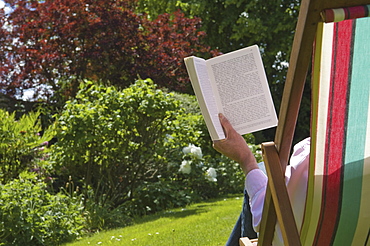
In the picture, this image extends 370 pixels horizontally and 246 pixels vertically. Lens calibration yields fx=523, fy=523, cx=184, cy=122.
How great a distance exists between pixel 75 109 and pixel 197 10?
7757mm

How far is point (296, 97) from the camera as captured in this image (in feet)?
4.32

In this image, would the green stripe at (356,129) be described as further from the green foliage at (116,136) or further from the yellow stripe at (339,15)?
the green foliage at (116,136)

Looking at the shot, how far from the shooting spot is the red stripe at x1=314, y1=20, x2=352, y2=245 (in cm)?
127

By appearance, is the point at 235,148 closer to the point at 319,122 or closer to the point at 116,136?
the point at 319,122

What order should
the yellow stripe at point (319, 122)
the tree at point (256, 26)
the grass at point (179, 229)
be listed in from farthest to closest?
the tree at point (256, 26)
the grass at point (179, 229)
the yellow stripe at point (319, 122)

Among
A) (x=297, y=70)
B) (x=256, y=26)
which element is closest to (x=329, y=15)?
(x=297, y=70)

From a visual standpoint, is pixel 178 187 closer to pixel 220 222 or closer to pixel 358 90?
pixel 220 222

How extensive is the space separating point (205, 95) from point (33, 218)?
315 centimetres

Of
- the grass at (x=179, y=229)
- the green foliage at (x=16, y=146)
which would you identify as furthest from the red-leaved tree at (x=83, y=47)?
the grass at (x=179, y=229)

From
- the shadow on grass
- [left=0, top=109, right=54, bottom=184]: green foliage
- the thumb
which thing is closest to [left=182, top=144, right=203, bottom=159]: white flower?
the shadow on grass

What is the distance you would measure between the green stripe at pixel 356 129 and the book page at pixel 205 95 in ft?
1.51

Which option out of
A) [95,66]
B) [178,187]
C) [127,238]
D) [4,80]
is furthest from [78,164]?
[4,80]

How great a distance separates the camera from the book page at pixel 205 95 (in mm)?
1675

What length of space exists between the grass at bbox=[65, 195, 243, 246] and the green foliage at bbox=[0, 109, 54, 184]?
1.52 meters
